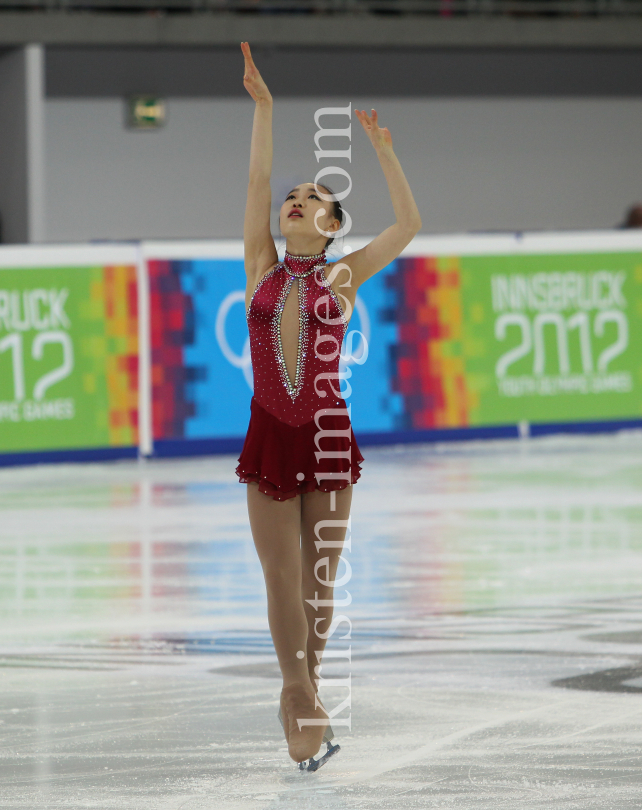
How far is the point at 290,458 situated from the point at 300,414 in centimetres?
12

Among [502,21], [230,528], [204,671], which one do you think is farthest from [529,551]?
[502,21]

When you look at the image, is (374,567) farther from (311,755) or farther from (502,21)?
(502,21)

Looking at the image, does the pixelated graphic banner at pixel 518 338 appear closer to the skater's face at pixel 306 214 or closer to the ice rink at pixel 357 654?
the ice rink at pixel 357 654

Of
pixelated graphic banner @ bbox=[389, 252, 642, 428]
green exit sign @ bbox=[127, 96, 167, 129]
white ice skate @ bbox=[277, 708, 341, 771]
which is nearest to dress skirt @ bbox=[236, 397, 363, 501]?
white ice skate @ bbox=[277, 708, 341, 771]

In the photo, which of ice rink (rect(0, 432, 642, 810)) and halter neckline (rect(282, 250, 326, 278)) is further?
halter neckline (rect(282, 250, 326, 278))

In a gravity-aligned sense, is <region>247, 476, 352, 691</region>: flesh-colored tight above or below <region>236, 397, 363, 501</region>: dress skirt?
below

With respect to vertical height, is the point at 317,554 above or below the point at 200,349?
below

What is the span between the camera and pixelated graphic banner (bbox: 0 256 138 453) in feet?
37.1

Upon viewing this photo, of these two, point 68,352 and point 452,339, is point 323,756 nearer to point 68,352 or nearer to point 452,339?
point 68,352

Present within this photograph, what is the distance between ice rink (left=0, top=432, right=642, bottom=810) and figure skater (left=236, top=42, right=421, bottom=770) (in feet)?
1.15

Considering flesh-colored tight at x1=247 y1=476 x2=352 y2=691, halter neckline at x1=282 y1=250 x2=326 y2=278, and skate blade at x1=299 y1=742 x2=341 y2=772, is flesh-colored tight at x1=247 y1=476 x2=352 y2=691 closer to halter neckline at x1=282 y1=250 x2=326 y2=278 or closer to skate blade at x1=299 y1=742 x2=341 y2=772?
skate blade at x1=299 y1=742 x2=341 y2=772

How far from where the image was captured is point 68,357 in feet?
→ 37.9

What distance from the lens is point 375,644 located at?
576cm

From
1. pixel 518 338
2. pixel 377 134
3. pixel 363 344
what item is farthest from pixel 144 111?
pixel 377 134
